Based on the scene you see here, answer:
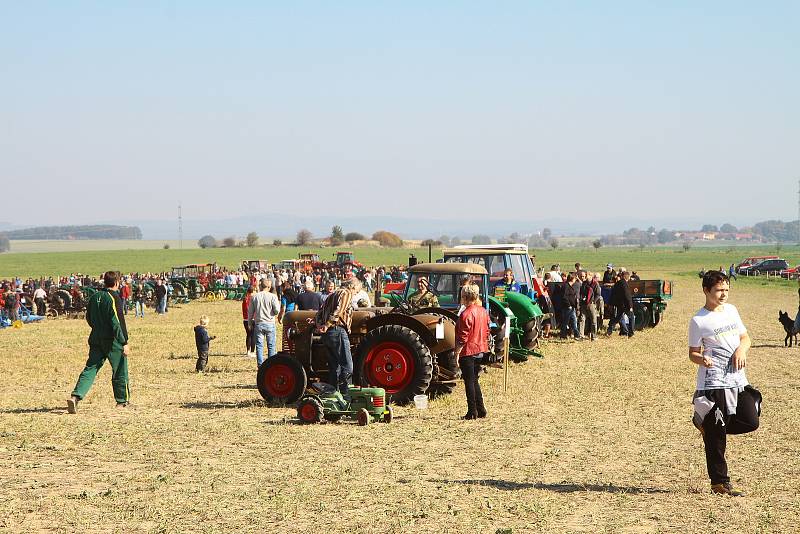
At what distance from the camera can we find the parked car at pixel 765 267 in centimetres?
6569

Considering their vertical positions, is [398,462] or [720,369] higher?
[720,369]

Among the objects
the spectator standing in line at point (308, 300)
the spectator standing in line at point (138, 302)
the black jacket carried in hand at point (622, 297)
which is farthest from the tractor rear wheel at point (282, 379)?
the spectator standing in line at point (138, 302)

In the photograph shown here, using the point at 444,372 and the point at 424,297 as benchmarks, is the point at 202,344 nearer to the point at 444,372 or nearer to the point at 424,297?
the point at 424,297

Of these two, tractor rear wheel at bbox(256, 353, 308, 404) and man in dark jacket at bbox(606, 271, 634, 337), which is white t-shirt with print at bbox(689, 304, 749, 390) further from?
man in dark jacket at bbox(606, 271, 634, 337)

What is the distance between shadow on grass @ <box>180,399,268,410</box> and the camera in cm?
1257

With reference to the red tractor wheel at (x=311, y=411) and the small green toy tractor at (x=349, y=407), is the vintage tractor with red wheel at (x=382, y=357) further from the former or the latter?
the red tractor wheel at (x=311, y=411)

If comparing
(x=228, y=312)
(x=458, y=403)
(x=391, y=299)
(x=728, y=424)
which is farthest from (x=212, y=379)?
(x=228, y=312)

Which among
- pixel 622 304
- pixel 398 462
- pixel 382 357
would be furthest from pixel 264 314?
pixel 622 304

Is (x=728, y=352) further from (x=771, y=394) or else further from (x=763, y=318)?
(x=763, y=318)

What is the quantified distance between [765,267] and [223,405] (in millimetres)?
60424


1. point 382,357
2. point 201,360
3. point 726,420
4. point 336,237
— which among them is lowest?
point 201,360

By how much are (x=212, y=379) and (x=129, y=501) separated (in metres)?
8.00

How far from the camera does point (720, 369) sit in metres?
7.34

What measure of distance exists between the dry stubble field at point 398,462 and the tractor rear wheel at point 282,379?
0.80 feet
